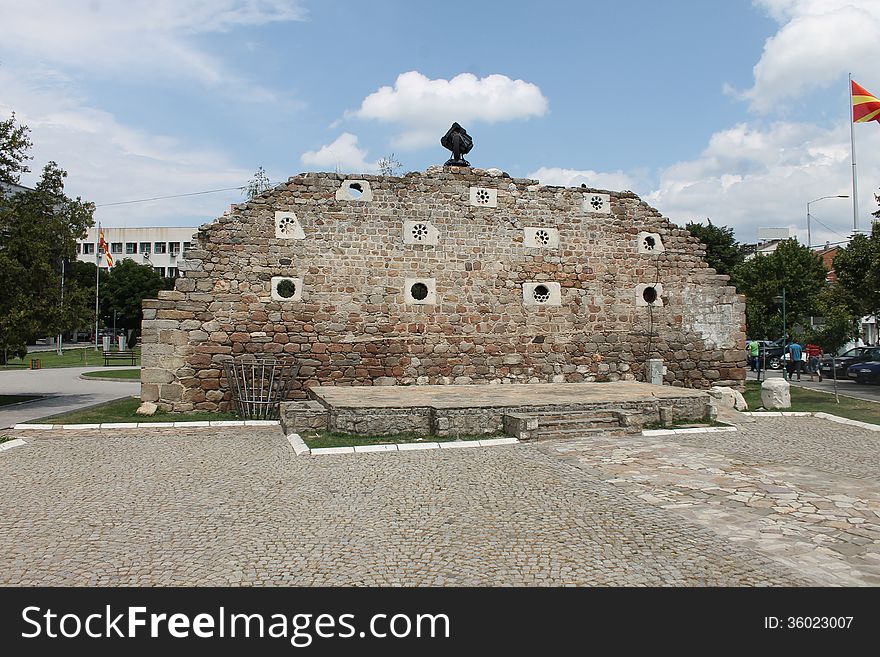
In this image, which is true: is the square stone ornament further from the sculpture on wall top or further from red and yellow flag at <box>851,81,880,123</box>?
red and yellow flag at <box>851,81,880,123</box>

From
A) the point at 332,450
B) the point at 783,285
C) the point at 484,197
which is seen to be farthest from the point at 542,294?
the point at 783,285

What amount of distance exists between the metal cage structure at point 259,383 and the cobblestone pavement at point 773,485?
558 cm

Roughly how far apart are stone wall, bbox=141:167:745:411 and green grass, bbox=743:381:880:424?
1.37m

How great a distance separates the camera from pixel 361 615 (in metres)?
3.69

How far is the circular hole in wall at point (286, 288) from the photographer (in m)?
13.3

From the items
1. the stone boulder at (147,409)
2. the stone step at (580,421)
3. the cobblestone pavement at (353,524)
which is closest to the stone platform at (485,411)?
the stone step at (580,421)

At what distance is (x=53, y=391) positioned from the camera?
749 inches

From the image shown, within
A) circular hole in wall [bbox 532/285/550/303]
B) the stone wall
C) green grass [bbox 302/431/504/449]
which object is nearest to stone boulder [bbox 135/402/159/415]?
the stone wall

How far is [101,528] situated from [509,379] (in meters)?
9.87

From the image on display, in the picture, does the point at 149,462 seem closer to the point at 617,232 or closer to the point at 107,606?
the point at 107,606

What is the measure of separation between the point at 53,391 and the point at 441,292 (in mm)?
12375

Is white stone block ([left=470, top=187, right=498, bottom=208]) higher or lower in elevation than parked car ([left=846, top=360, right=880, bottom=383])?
higher

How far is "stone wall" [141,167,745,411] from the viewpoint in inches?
509

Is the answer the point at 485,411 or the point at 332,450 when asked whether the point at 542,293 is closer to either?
the point at 485,411
